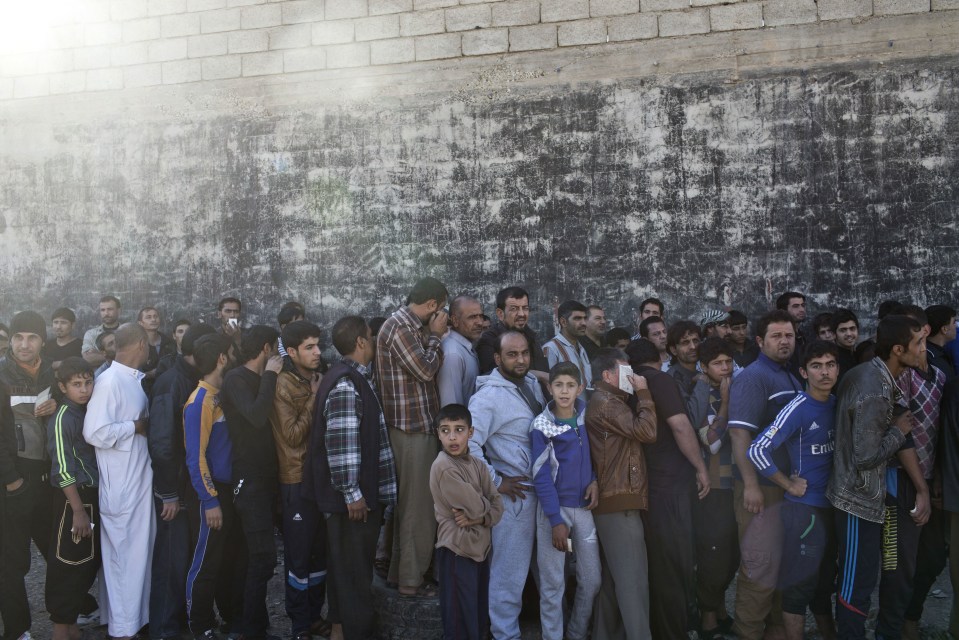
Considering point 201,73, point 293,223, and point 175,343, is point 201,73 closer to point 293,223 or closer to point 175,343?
point 293,223

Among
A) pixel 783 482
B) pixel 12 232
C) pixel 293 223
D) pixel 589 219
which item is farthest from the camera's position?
pixel 12 232

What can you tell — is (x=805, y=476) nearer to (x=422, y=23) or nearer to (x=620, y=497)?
(x=620, y=497)

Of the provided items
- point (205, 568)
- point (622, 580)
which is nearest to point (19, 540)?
point (205, 568)

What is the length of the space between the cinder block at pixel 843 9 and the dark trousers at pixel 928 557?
5.04 m

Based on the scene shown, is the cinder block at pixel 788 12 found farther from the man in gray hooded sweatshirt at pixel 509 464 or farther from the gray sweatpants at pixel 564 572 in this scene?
the gray sweatpants at pixel 564 572

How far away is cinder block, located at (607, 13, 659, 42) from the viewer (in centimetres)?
816

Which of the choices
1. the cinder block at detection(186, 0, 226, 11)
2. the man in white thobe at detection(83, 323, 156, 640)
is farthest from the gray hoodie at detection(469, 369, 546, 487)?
the cinder block at detection(186, 0, 226, 11)

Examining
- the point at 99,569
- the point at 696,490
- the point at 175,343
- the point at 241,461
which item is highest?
the point at 175,343

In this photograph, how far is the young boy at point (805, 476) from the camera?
14.5 ft

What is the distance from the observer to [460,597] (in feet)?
14.8

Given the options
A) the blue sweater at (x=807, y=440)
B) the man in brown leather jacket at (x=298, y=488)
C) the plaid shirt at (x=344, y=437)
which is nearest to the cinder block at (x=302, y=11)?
the man in brown leather jacket at (x=298, y=488)

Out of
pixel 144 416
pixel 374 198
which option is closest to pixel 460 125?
pixel 374 198

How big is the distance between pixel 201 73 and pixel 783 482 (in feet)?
25.0

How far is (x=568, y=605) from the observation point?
17.1 ft
